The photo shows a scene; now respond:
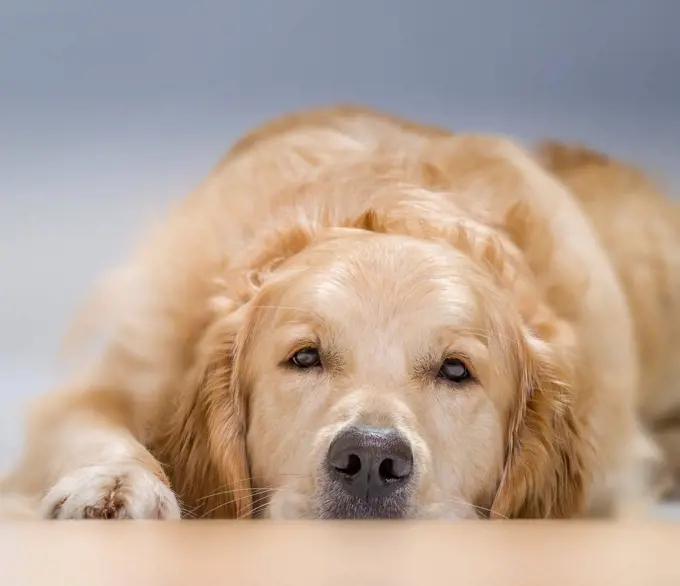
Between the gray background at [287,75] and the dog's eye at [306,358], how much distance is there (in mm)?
528

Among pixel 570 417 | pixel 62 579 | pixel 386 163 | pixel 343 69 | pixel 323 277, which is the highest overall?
pixel 343 69

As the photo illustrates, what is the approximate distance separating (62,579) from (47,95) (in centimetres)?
112

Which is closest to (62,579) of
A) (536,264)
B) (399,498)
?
(399,498)

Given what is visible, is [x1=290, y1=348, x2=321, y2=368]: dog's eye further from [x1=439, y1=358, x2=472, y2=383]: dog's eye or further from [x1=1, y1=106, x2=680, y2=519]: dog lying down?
[x1=439, y1=358, x2=472, y2=383]: dog's eye

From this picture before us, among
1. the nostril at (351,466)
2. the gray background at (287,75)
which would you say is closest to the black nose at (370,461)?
the nostril at (351,466)

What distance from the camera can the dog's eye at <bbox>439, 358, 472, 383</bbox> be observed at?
149 cm

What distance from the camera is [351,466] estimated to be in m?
1.38

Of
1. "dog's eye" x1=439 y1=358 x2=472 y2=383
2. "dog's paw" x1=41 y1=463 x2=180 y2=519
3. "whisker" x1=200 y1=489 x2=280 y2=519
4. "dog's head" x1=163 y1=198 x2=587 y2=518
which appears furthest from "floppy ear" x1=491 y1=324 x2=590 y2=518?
"dog's paw" x1=41 y1=463 x2=180 y2=519

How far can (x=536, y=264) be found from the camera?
5.60 feet

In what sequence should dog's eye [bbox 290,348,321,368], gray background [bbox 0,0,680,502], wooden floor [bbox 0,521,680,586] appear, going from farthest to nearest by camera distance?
gray background [bbox 0,0,680,502]
dog's eye [bbox 290,348,321,368]
wooden floor [bbox 0,521,680,586]

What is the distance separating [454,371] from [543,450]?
0.20 m

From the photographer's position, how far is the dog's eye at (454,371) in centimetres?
149

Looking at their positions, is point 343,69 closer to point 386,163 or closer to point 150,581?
point 386,163

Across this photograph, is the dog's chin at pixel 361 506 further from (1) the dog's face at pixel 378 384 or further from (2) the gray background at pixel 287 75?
(2) the gray background at pixel 287 75
